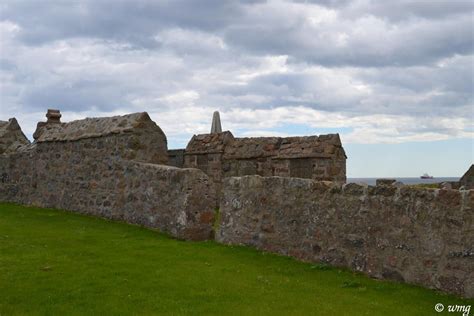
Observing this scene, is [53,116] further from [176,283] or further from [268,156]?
[176,283]

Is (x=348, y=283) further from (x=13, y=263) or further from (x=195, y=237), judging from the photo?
(x=13, y=263)

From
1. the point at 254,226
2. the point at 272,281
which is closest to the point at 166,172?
the point at 254,226

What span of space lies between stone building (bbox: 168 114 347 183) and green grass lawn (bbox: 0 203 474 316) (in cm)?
574

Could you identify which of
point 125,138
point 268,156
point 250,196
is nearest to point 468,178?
point 268,156

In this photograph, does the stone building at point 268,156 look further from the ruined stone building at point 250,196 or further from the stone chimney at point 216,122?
the stone chimney at point 216,122

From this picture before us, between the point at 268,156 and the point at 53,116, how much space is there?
9.94 meters

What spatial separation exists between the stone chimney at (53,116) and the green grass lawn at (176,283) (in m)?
10.1

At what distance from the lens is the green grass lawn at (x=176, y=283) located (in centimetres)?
787

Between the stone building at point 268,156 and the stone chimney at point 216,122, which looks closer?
the stone building at point 268,156

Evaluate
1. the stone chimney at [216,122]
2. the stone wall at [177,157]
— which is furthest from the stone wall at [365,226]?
the stone chimney at [216,122]

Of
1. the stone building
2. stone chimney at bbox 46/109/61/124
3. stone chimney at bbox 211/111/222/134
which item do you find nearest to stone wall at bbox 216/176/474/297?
the stone building

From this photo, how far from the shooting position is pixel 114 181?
17.0 metres

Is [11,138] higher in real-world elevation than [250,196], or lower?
higher

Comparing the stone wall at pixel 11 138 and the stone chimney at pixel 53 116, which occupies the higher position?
the stone chimney at pixel 53 116
